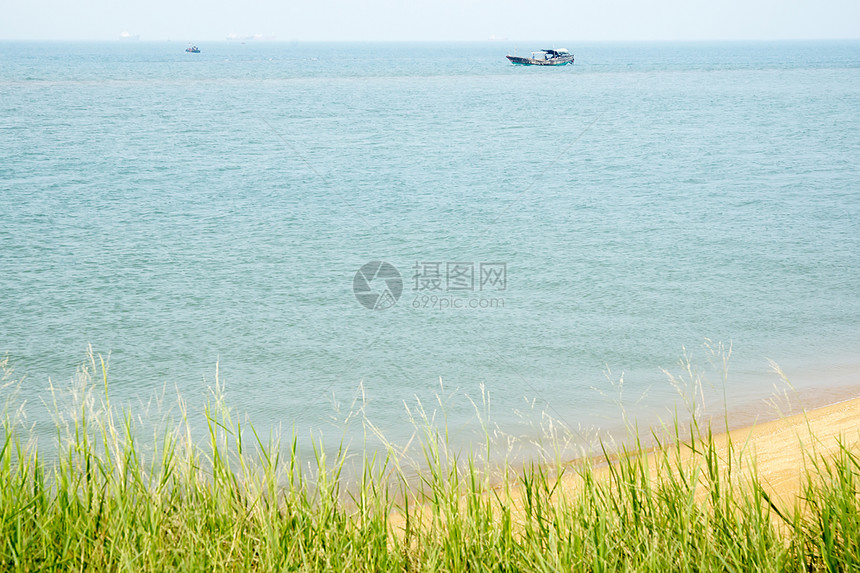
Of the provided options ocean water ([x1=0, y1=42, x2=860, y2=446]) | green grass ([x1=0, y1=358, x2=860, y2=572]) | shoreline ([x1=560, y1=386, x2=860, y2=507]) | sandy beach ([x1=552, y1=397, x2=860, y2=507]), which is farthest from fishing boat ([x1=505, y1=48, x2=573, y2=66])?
green grass ([x1=0, y1=358, x2=860, y2=572])

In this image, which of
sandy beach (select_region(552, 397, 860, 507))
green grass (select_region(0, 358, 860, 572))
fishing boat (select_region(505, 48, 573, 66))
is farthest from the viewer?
fishing boat (select_region(505, 48, 573, 66))

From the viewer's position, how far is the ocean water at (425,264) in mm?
9438

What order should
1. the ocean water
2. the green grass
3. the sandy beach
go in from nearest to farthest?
the green grass < the sandy beach < the ocean water

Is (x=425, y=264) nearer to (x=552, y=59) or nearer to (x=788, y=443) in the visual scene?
(x=788, y=443)

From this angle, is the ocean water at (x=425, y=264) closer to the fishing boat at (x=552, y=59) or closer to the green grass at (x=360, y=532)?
the green grass at (x=360, y=532)

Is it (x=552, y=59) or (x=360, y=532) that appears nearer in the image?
(x=360, y=532)

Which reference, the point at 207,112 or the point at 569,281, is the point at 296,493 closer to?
the point at 569,281

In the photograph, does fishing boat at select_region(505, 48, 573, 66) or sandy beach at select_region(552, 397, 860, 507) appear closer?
sandy beach at select_region(552, 397, 860, 507)

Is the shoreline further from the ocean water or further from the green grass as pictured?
the green grass

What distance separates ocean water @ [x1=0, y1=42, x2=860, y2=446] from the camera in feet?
31.0

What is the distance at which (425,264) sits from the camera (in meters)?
14.8

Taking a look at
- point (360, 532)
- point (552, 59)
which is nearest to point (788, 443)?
point (360, 532)

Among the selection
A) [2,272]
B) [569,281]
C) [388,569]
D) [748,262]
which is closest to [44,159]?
[2,272]

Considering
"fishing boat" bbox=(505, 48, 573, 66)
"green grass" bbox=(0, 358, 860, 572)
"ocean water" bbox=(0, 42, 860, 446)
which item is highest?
"fishing boat" bbox=(505, 48, 573, 66)
